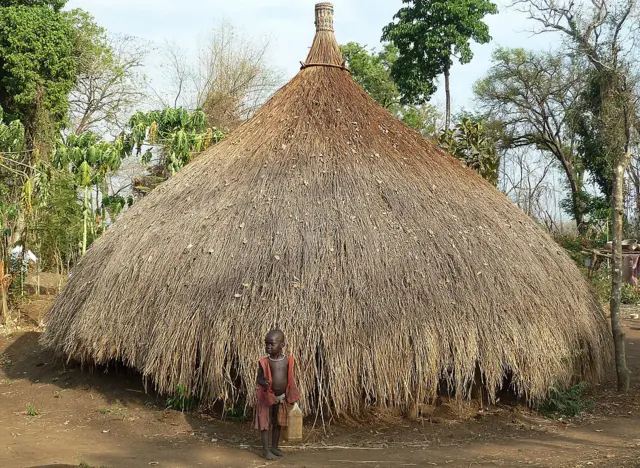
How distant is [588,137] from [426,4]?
24.9ft

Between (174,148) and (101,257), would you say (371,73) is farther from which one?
(101,257)

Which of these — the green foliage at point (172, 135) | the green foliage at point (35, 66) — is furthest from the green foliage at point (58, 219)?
the green foliage at point (35, 66)

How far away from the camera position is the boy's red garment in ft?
19.1

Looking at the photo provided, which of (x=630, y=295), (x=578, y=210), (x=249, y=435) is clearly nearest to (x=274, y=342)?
(x=249, y=435)

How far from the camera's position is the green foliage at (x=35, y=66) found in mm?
18703

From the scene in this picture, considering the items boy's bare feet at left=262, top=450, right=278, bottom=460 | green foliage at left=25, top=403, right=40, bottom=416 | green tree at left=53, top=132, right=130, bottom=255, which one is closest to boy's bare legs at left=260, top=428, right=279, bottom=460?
boy's bare feet at left=262, top=450, right=278, bottom=460

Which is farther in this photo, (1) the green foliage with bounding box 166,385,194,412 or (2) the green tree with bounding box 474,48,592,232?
(2) the green tree with bounding box 474,48,592,232

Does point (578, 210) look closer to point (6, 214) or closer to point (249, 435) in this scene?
point (6, 214)

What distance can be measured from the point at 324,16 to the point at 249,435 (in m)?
5.97

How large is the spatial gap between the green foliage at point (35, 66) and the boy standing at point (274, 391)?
625 inches

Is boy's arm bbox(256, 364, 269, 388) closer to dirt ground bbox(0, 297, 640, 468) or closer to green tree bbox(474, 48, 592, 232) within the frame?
dirt ground bbox(0, 297, 640, 468)

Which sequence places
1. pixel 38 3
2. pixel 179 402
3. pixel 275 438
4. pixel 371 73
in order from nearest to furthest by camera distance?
pixel 275 438, pixel 179 402, pixel 38 3, pixel 371 73

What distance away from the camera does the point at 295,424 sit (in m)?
6.19

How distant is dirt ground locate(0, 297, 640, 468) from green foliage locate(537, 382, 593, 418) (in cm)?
10
